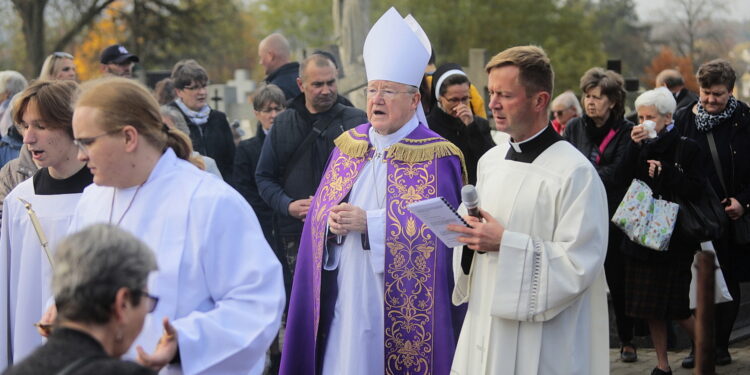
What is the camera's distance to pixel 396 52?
18.3ft

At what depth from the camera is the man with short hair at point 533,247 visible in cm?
415

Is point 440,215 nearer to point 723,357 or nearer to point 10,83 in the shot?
point 723,357

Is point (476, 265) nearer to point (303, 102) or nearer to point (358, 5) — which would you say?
point (303, 102)

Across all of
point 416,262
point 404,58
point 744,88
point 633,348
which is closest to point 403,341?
point 416,262

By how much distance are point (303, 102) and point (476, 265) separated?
9.04 ft

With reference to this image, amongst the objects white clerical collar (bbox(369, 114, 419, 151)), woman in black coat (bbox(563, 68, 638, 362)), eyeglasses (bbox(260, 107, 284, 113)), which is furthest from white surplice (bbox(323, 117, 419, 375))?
eyeglasses (bbox(260, 107, 284, 113))

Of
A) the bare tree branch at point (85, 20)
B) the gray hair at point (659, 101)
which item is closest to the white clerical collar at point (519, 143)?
the gray hair at point (659, 101)

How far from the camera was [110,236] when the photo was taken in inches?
100

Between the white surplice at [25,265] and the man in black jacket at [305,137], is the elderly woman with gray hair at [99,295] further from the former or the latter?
the man in black jacket at [305,137]

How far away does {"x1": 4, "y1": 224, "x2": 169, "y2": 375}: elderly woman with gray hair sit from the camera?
2365 millimetres

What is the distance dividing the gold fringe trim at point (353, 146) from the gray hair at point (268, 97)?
92.0 inches

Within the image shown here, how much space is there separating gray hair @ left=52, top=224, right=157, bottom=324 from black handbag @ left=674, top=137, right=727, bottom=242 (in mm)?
4778

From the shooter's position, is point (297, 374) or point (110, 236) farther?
point (297, 374)

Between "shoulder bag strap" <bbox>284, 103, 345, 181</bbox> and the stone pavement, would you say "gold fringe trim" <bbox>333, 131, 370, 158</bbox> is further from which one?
the stone pavement
